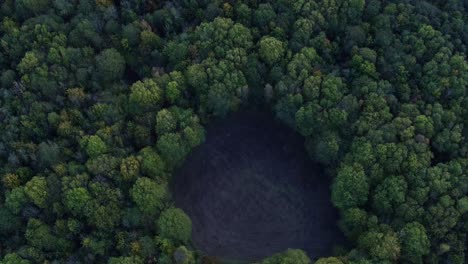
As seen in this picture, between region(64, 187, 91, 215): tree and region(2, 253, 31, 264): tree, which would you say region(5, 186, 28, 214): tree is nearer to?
region(64, 187, 91, 215): tree

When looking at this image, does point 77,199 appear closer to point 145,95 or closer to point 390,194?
point 145,95

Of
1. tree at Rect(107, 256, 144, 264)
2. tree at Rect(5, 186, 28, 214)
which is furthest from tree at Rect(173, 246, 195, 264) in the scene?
tree at Rect(5, 186, 28, 214)

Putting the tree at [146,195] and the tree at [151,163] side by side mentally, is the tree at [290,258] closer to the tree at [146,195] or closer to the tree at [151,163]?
the tree at [146,195]

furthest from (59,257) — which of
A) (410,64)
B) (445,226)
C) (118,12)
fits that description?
(410,64)

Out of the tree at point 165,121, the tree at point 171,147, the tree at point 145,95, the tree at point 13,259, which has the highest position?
the tree at point 145,95

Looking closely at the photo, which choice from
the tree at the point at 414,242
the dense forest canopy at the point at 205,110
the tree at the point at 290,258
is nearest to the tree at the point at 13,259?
the dense forest canopy at the point at 205,110

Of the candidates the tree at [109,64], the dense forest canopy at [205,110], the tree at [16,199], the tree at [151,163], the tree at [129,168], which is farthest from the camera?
the tree at [109,64]

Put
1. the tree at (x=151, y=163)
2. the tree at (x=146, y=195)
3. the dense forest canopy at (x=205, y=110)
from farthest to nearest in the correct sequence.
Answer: the tree at (x=151, y=163), the tree at (x=146, y=195), the dense forest canopy at (x=205, y=110)
